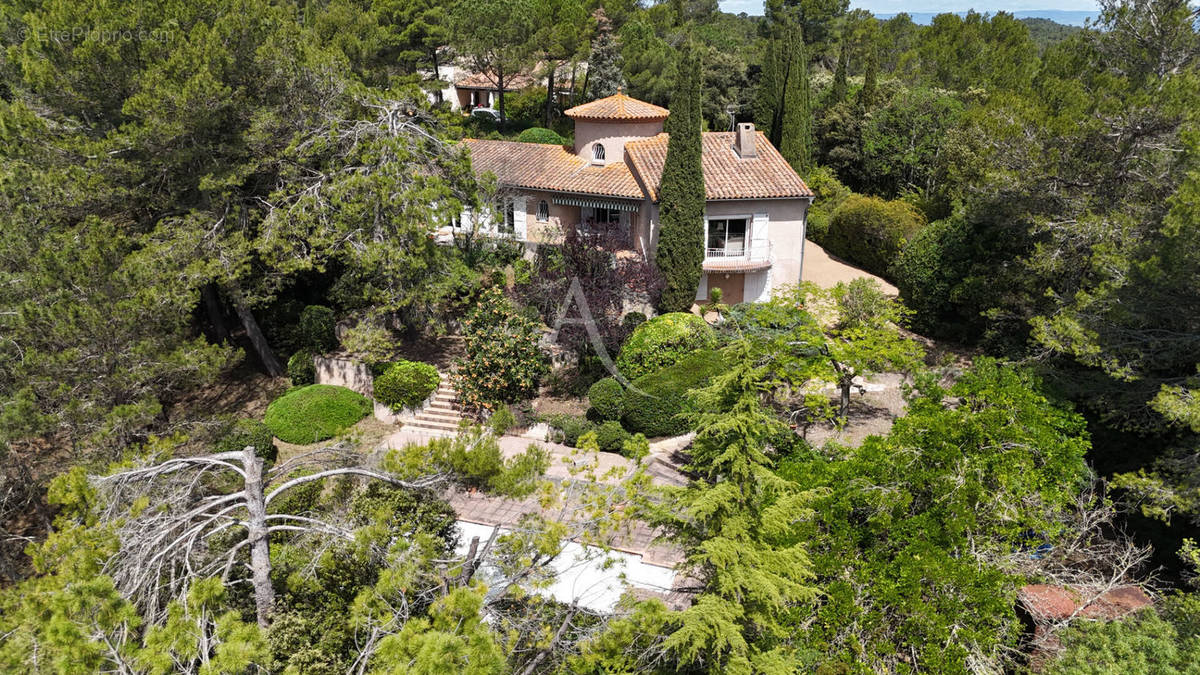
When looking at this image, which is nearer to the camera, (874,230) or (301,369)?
(301,369)

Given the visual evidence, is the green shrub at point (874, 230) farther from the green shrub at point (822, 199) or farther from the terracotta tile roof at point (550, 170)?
the terracotta tile roof at point (550, 170)

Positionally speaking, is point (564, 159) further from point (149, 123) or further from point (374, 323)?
point (149, 123)

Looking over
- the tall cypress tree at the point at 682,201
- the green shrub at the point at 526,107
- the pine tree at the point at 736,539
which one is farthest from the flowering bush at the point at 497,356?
the green shrub at the point at 526,107

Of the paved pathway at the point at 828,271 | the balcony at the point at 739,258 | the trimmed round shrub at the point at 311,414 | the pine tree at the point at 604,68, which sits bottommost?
the trimmed round shrub at the point at 311,414

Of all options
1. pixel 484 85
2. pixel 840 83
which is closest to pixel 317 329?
pixel 484 85

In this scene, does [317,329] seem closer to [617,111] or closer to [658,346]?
[658,346]

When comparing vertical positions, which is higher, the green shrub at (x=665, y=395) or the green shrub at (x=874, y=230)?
the green shrub at (x=874, y=230)
